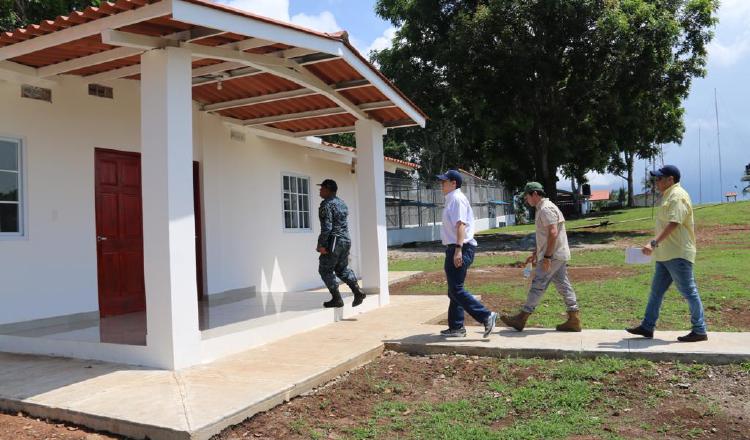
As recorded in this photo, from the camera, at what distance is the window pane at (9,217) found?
22.5 feet

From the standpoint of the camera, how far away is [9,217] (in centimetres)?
694

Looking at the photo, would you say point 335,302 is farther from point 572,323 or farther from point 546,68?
point 546,68

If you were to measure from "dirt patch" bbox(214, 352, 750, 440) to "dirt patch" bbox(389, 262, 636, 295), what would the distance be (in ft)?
18.2

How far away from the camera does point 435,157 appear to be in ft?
145

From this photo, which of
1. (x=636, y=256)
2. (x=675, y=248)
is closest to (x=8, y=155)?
(x=636, y=256)

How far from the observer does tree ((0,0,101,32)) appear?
11.8 meters

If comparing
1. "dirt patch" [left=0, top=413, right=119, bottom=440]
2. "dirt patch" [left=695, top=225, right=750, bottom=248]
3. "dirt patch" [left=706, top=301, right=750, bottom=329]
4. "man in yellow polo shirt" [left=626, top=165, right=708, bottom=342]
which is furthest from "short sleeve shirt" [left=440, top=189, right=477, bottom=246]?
"dirt patch" [left=695, top=225, right=750, bottom=248]

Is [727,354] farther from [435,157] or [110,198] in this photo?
[435,157]

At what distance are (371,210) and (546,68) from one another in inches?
586

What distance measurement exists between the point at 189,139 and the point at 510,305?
563 centimetres

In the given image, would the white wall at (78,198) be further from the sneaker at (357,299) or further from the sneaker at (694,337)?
the sneaker at (694,337)

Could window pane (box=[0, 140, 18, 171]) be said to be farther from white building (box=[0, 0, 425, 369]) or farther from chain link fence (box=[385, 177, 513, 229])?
chain link fence (box=[385, 177, 513, 229])

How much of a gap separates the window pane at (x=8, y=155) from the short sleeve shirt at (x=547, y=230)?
233 inches

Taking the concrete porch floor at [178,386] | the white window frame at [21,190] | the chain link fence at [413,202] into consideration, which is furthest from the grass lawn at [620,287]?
the chain link fence at [413,202]
